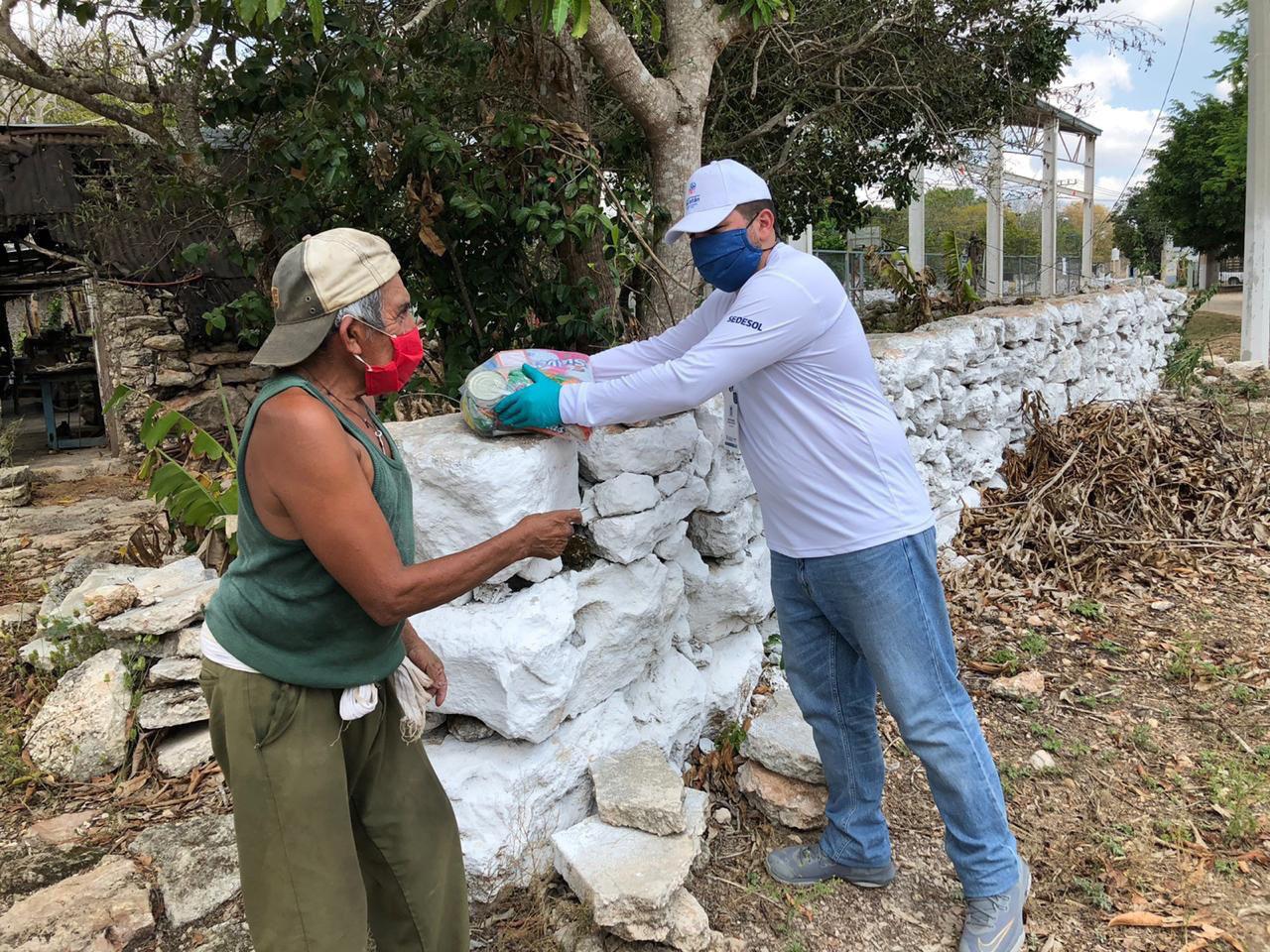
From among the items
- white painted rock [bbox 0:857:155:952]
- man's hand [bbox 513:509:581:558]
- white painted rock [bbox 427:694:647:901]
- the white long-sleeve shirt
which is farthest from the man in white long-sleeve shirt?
white painted rock [bbox 0:857:155:952]

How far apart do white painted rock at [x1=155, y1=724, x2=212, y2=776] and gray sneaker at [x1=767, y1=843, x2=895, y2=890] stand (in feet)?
7.49

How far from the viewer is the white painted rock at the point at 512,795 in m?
2.74

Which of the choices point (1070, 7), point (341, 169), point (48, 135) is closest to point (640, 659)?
point (341, 169)

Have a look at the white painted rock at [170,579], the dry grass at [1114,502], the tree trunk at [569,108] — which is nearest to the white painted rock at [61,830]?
the white painted rock at [170,579]

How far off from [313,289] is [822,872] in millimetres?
2321

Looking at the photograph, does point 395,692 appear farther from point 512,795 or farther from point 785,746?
point 785,746

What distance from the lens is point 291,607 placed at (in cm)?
189

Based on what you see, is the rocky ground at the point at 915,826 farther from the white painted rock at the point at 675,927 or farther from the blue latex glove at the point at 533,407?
the blue latex glove at the point at 533,407

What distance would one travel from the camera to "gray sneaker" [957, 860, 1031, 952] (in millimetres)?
2588

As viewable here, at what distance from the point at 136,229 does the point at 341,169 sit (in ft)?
20.8

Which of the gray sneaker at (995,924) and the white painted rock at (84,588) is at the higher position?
the white painted rock at (84,588)

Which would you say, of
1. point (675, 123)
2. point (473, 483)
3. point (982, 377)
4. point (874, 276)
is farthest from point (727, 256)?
point (874, 276)

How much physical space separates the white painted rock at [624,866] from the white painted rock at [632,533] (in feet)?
2.82

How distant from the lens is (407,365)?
80.1 inches
